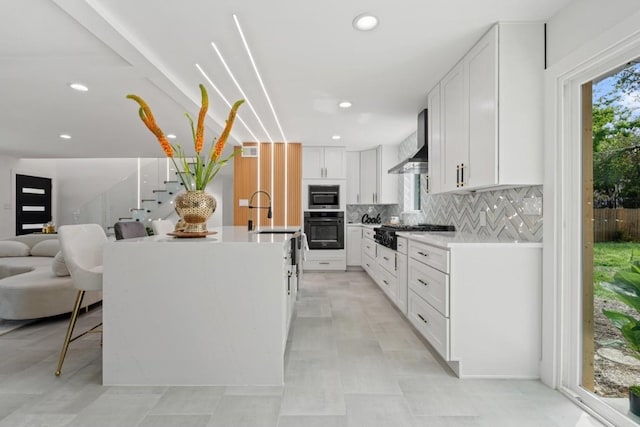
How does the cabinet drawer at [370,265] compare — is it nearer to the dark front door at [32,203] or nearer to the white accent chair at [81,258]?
the white accent chair at [81,258]

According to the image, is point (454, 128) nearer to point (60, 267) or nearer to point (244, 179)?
point (244, 179)

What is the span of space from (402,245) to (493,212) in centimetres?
84

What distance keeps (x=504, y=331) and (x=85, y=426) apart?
2374mm

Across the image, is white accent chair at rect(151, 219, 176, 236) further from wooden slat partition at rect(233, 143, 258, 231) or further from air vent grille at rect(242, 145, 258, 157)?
air vent grille at rect(242, 145, 258, 157)

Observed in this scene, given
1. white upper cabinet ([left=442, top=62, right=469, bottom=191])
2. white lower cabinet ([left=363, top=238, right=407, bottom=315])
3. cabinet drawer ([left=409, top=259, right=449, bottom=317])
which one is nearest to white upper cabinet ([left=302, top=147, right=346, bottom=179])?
white lower cabinet ([left=363, top=238, right=407, bottom=315])

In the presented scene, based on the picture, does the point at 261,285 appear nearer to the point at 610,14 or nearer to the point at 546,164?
the point at 546,164

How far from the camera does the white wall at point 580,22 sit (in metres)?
1.52

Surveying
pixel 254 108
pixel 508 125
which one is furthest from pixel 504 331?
pixel 254 108

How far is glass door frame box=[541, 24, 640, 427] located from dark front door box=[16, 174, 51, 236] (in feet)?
31.5

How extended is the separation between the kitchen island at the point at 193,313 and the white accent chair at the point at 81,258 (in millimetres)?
223

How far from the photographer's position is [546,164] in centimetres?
197

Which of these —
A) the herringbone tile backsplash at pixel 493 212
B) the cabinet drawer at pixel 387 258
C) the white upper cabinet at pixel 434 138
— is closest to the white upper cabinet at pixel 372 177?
the herringbone tile backsplash at pixel 493 212

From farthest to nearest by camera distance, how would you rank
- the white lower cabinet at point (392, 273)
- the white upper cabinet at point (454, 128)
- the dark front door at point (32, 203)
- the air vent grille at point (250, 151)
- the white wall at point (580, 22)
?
the dark front door at point (32, 203) < the air vent grille at point (250, 151) < the white lower cabinet at point (392, 273) < the white upper cabinet at point (454, 128) < the white wall at point (580, 22)

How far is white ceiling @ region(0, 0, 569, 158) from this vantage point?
6.31 feet
